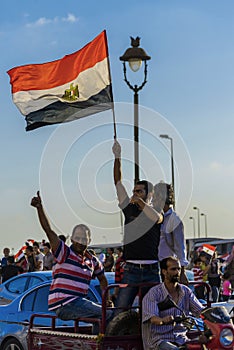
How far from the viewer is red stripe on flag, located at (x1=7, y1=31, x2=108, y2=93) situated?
11.5 meters

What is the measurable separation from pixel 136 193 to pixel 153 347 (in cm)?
157

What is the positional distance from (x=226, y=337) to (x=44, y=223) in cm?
265

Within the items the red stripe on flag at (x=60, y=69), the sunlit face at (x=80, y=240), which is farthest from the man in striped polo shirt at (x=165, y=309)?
the red stripe on flag at (x=60, y=69)

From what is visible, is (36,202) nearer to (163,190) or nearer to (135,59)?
(163,190)

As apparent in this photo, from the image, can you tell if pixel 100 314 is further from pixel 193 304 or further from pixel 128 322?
pixel 193 304

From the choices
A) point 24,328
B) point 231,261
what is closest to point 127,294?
point 24,328

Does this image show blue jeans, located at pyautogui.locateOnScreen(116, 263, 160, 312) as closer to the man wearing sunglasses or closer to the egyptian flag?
the man wearing sunglasses

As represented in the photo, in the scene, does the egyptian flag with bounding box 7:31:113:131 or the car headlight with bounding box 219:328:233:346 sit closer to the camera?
the car headlight with bounding box 219:328:233:346

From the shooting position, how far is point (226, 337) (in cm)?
672

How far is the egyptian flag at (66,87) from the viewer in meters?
11.4

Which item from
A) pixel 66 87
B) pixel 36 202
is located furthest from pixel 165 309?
pixel 66 87

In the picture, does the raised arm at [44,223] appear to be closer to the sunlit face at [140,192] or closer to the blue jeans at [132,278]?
the blue jeans at [132,278]

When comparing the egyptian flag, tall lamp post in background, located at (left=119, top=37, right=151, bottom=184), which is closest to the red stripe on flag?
the egyptian flag

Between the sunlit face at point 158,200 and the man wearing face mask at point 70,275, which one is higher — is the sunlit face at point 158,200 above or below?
above
